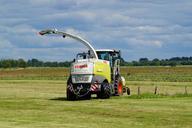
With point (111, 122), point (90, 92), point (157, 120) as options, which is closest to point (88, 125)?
point (111, 122)

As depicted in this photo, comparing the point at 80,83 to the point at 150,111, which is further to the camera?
the point at 80,83

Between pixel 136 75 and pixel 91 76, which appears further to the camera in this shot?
pixel 136 75

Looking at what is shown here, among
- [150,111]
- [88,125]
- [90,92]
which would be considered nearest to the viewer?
[88,125]

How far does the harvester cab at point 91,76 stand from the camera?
34.9m

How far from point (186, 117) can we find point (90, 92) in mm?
13344

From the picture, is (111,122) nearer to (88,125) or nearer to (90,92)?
(88,125)

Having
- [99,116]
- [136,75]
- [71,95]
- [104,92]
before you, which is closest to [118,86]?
[104,92]

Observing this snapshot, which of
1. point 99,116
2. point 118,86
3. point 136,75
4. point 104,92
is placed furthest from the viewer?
point 136,75

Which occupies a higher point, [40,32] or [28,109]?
[40,32]

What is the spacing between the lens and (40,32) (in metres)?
38.1

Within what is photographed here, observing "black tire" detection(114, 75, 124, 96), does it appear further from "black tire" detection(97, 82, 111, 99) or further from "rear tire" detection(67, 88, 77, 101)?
"rear tire" detection(67, 88, 77, 101)

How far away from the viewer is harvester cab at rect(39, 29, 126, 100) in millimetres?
34875

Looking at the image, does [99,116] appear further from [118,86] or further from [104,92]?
[118,86]

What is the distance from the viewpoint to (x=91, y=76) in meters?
35.1
